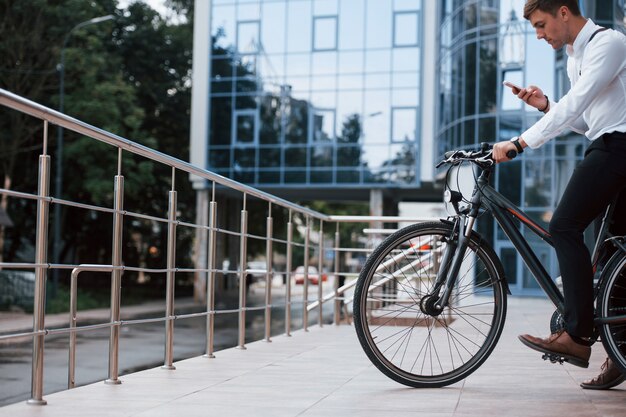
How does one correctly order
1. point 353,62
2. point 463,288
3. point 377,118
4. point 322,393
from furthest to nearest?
point 353,62
point 377,118
point 463,288
point 322,393

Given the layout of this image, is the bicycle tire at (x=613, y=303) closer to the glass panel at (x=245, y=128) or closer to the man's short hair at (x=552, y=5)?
the man's short hair at (x=552, y=5)

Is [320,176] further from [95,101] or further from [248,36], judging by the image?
[95,101]

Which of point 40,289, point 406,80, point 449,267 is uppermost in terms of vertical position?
point 406,80

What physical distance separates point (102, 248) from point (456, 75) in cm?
1729

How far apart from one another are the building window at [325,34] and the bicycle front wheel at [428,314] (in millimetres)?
31738

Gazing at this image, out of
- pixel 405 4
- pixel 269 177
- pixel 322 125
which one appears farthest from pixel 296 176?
pixel 405 4

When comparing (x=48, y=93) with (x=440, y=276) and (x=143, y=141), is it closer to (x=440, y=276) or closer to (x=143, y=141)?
(x=143, y=141)

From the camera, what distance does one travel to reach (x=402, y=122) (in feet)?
116

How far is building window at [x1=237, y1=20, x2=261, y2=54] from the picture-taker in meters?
36.8

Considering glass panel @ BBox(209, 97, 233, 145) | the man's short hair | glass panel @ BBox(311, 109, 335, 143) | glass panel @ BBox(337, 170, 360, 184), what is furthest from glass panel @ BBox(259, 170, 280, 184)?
the man's short hair

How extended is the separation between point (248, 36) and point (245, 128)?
11.5 ft

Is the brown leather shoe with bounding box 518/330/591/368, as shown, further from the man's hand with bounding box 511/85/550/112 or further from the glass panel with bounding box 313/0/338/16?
the glass panel with bounding box 313/0/338/16

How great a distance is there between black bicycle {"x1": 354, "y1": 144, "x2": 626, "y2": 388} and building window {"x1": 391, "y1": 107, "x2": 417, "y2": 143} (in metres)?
30.7

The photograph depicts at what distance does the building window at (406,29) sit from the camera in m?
35.3
